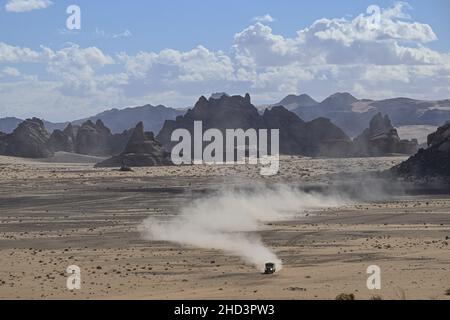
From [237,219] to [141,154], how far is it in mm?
78582

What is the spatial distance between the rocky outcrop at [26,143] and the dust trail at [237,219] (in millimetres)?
95175

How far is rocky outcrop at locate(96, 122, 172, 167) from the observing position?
128 m

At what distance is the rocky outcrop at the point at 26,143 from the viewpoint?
538 feet

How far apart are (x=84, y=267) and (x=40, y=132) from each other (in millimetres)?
145583

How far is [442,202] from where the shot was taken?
212 feet

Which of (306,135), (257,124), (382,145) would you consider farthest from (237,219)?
(257,124)

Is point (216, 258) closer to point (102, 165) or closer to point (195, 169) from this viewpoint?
point (195, 169)

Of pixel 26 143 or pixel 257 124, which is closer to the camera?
pixel 26 143

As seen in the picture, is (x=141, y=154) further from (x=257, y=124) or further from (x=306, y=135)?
(x=306, y=135)

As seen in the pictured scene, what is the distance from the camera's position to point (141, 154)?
426 ft

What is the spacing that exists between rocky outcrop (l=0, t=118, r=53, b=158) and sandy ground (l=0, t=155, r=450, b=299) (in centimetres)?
9425

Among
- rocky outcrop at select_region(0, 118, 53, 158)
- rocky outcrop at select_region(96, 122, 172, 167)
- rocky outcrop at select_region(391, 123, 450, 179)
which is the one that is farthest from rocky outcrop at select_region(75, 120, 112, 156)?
rocky outcrop at select_region(391, 123, 450, 179)

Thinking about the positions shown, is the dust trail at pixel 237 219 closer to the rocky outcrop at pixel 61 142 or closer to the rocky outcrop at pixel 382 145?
the rocky outcrop at pixel 382 145

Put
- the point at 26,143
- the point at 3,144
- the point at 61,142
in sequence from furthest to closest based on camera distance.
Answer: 1. the point at 61,142
2. the point at 3,144
3. the point at 26,143
